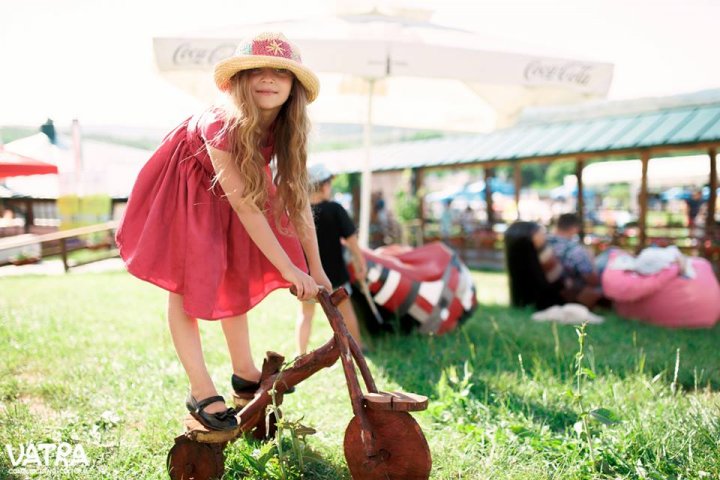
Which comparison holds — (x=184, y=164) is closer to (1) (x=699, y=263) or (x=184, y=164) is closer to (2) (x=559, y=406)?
(2) (x=559, y=406)

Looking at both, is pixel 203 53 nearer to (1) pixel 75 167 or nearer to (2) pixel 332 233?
(2) pixel 332 233

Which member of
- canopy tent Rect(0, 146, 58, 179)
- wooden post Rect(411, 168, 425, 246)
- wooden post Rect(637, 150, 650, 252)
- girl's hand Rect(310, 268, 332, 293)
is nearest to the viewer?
girl's hand Rect(310, 268, 332, 293)

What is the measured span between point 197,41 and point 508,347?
3064 millimetres

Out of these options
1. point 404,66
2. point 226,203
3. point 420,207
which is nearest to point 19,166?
point 226,203

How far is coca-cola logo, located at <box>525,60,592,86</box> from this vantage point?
4711 mm

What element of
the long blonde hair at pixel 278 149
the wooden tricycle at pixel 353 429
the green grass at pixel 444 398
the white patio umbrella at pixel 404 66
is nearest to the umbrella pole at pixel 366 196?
the white patio umbrella at pixel 404 66

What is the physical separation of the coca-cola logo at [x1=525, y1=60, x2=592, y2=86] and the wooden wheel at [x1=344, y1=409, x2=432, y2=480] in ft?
11.9

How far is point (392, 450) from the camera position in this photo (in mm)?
1836

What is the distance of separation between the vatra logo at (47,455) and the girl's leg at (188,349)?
1.82 feet

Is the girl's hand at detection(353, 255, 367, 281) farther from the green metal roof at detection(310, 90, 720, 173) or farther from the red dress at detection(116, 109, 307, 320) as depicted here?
the green metal roof at detection(310, 90, 720, 173)

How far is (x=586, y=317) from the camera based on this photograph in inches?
194

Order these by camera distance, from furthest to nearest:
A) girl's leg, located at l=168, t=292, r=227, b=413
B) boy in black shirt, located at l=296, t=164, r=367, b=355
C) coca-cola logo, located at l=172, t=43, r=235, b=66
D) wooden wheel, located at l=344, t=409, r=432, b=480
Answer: coca-cola logo, located at l=172, t=43, r=235, b=66 < boy in black shirt, located at l=296, t=164, r=367, b=355 < girl's leg, located at l=168, t=292, r=227, b=413 < wooden wheel, located at l=344, t=409, r=432, b=480

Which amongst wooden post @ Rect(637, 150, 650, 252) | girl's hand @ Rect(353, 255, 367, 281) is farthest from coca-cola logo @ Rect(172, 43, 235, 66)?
wooden post @ Rect(637, 150, 650, 252)

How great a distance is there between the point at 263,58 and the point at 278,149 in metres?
0.37
